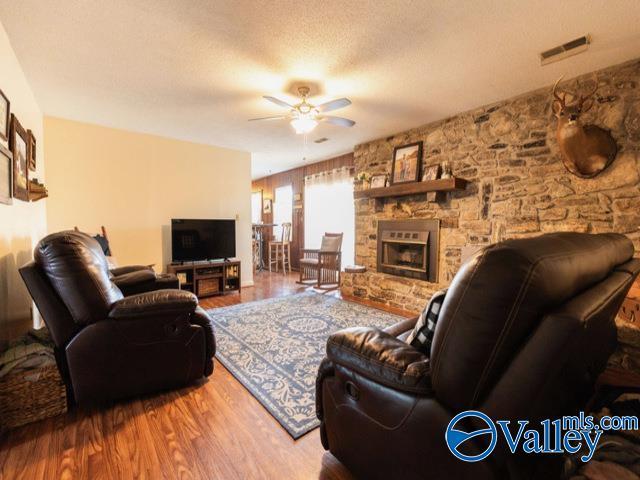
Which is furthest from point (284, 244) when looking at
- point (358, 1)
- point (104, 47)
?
point (358, 1)

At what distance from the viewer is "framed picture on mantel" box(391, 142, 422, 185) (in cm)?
402

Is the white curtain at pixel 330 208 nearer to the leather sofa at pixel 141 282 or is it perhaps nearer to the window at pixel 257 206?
the window at pixel 257 206

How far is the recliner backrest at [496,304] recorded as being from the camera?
29.6 inches

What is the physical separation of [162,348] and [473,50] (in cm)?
304

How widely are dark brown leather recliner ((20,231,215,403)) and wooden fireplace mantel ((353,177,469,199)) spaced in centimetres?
298

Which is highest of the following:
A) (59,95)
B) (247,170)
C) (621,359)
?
(59,95)

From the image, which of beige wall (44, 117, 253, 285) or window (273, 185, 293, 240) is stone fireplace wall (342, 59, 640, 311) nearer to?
beige wall (44, 117, 253, 285)

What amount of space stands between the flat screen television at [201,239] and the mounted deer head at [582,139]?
13.7 ft

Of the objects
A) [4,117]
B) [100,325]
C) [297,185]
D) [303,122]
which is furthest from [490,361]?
[297,185]

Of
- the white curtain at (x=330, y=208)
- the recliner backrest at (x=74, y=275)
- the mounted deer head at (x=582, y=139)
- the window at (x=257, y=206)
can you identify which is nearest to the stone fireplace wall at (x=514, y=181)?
the mounted deer head at (x=582, y=139)

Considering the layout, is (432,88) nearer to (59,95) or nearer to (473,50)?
(473,50)

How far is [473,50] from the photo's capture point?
7.39 ft

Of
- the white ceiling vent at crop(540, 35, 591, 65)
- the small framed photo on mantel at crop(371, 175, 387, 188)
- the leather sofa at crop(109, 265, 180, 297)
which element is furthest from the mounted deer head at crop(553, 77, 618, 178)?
the leather sofa at crop(109, 265, 180, 297)

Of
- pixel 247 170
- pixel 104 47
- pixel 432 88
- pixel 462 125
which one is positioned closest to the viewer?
pixel 104 47
